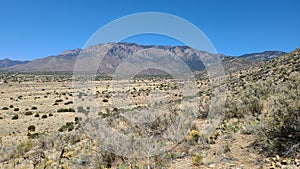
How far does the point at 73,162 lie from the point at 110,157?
4.67ft

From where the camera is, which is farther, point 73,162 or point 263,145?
point 73,162

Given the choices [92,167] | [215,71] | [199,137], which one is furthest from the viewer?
[215,71]

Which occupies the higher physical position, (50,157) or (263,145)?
(263,145)

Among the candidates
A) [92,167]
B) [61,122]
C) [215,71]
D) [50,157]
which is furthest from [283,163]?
[215,71]

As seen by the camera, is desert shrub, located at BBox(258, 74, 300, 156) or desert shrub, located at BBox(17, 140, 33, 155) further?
desert shrub, located at BBox(17, 140, 33, 155)

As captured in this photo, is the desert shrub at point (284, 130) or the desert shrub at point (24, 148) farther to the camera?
the desert shrub at point (24, 148)

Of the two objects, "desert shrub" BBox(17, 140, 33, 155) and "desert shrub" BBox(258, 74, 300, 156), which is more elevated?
"desert shrub" BBox(258, 74, 300, 156)

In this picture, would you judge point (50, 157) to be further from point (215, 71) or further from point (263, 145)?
point (215, 71)

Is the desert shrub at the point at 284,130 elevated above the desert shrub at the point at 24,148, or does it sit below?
above

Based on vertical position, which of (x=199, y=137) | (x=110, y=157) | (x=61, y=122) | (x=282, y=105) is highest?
(x=282, y=105)

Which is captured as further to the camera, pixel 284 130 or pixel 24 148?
pixel 24 148

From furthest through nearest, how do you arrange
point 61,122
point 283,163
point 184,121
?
point 61,122 → point 184,121 → point 283,163

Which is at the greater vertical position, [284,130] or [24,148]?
[284,130]

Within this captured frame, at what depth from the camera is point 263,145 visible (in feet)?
17.4
